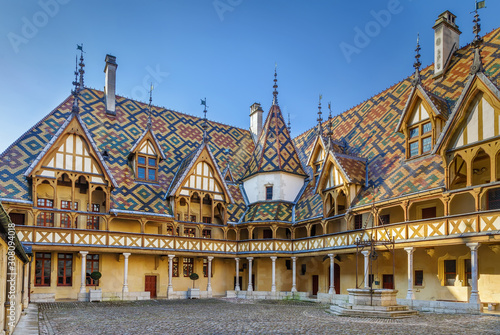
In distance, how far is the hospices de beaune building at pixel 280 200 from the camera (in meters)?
18.0

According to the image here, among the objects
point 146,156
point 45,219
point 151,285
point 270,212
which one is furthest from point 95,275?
point 270,212

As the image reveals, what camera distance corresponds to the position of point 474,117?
57.9ft

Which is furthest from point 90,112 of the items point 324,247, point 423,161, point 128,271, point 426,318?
point 426,318

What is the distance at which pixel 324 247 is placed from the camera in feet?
78.8

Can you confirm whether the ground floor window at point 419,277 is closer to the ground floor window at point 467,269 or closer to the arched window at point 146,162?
the ground floor window at point 467,269

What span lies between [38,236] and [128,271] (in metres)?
5.38

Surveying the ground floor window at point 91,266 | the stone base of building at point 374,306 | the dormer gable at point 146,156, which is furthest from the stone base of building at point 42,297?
the stone base of building at point 374,306

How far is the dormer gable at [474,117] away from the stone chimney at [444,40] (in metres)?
6.19

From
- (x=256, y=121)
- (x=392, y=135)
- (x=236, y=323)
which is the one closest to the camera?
(x=236, y=323)

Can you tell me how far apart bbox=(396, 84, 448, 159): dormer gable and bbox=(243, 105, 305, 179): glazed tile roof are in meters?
8.99

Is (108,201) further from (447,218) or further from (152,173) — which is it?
(447,218)

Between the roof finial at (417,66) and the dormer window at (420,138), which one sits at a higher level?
the roof finial at (417,66)

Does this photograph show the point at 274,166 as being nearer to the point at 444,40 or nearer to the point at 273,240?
the point at 273,240

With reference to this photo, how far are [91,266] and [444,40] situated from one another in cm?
2201
